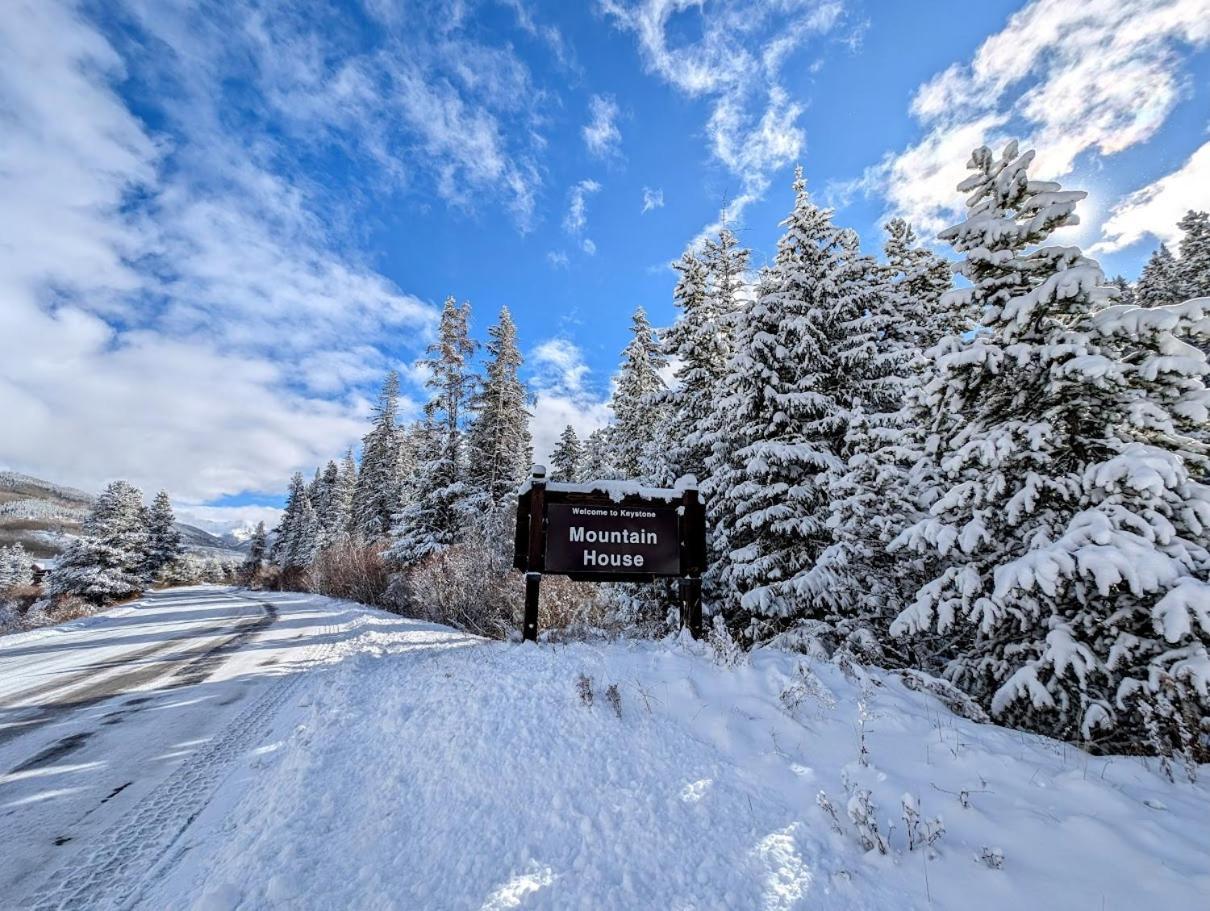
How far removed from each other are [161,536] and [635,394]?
51.1 m

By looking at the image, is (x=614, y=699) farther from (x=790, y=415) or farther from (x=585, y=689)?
(x=790, y=415)

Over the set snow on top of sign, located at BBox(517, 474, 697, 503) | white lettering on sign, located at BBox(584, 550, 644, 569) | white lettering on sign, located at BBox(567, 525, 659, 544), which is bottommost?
white lettering on sign, located at BBox(584, 550, 644, 569)

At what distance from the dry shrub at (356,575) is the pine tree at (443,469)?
868mm

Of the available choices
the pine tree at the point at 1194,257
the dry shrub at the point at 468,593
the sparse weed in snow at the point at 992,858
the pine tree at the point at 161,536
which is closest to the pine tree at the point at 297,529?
the pine tree at the point at 161,536

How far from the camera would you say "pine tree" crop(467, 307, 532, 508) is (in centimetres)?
2331

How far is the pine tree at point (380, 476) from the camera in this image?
3291 cm

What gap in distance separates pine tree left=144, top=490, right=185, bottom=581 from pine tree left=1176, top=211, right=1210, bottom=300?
6980 centimetres

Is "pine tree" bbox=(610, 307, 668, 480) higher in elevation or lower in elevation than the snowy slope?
higher

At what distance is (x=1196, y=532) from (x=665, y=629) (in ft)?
21.9

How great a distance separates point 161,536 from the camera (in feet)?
153

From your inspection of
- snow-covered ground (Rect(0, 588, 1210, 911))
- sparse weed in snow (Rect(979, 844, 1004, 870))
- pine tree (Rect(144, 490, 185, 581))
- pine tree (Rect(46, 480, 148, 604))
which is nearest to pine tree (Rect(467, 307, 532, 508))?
snow-covered ground (Rect(0, 588, 1210, 911))

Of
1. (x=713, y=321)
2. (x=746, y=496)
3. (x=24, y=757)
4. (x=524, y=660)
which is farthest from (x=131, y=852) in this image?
(x=713, y=321)

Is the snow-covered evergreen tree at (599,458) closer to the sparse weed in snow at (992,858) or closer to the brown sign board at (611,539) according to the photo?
the brown sign board at (611,539)

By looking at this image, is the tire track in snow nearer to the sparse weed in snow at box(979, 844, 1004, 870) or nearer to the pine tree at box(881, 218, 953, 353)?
the sparse weed in snow at box(979, 844, 1004, 870)
